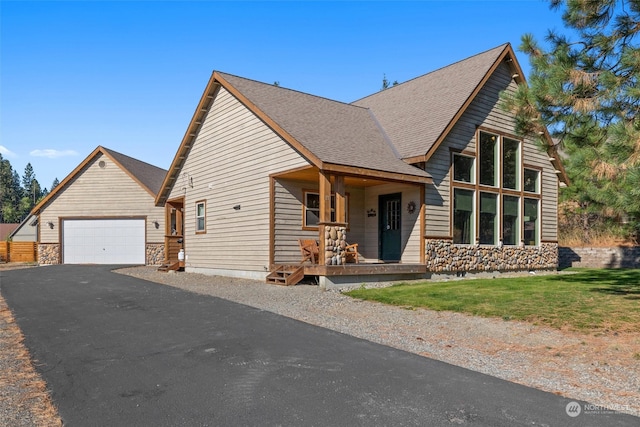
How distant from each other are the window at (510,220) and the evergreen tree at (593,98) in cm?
691

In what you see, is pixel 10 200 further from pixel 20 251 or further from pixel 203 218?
pixel 203 218

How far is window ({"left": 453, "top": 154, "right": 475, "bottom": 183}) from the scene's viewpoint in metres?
15.8

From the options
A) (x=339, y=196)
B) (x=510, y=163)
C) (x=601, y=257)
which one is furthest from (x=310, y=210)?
(x=601, y=257)

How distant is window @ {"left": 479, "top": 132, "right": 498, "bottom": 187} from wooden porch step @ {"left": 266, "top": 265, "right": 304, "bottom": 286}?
752 centimetres

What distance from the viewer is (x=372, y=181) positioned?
50.7ft

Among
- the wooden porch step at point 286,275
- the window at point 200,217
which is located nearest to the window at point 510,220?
the wooden porch step at point 286,275

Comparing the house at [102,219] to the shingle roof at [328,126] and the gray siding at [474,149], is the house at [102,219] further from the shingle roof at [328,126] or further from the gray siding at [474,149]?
the gray siding at [474,149]

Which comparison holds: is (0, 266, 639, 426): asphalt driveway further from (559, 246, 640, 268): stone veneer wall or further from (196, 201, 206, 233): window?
(559, 246, 640, 268): stone veneer wall

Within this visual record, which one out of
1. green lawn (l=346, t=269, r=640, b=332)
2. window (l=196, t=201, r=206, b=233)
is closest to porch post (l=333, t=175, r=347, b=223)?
green lawn (l=346, t=269, r=640, b=332)

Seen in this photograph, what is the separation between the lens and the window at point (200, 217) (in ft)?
61.6

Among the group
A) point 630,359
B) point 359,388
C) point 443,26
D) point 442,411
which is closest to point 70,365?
point 359,388

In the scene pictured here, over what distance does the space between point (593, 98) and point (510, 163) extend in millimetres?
8854

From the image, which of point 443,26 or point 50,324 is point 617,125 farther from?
point 50,324

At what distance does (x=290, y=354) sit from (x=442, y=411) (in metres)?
2.26
